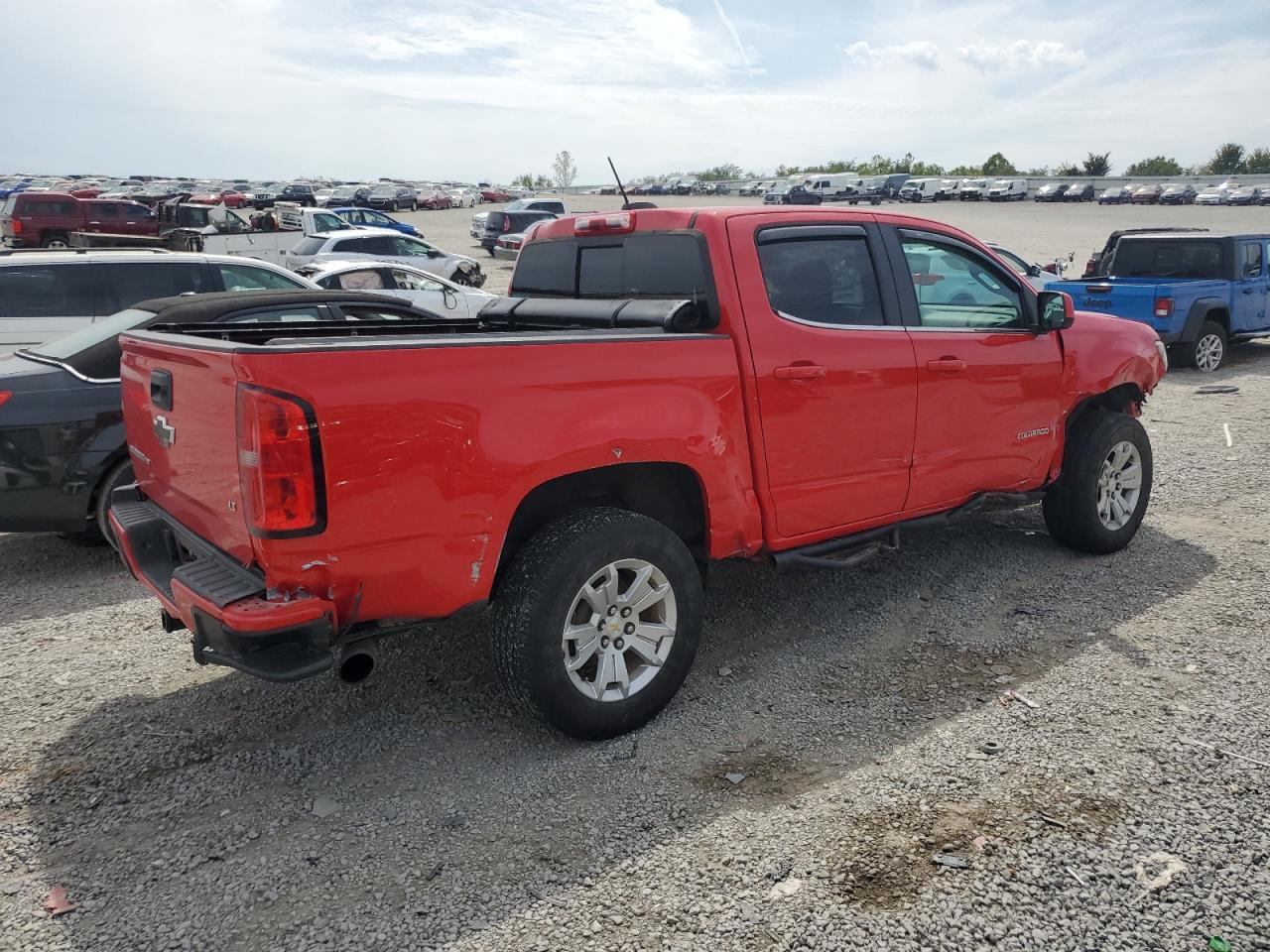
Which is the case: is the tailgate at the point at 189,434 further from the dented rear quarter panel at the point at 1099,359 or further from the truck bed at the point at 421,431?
the dented rear quarter panel at the point at 1099,359

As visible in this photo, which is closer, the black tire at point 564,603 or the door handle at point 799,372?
the black tire at point 564,603

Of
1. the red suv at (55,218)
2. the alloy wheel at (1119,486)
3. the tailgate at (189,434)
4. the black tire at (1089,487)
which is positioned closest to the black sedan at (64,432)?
the tailgate at (189,434)

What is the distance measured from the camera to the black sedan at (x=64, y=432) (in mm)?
5047

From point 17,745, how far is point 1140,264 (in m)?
13.5

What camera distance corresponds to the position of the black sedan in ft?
16.6

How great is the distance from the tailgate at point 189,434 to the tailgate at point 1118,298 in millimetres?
10860

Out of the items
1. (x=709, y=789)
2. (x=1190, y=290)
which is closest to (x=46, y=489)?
(x=709, y=789)

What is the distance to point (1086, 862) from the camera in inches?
113

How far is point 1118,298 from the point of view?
38.2ft

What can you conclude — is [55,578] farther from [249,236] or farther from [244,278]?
[249,236]

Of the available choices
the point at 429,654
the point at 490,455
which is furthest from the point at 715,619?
the point at 490,455

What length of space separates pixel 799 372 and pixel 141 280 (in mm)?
6018

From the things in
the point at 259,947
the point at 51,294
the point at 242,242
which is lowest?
the point at 259,947

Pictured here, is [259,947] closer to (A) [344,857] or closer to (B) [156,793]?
(A) [344,857]
